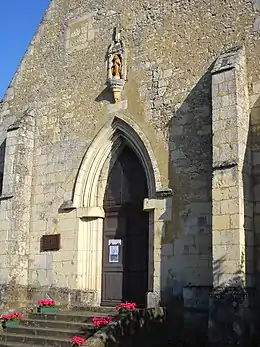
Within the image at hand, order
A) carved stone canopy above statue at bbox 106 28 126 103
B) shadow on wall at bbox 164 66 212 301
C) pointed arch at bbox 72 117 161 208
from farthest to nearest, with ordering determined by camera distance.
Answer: carved stone canopy above statue at bbox 106 28 126 103 → pointed arch at bbox 72 117 161 208 → shadow on wall at bbox 164 66 212 301

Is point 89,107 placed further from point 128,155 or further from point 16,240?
point 16,240

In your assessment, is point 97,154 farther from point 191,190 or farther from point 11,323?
point 11,323

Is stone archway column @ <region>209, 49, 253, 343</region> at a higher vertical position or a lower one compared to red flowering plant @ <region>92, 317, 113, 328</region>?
higher

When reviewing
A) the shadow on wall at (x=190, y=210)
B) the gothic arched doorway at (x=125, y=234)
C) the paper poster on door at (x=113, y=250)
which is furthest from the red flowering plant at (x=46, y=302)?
the shadow on wall at (x=190, y=210)

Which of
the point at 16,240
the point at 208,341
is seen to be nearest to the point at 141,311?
the point at 208,341

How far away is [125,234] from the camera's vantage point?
12875 millimetres

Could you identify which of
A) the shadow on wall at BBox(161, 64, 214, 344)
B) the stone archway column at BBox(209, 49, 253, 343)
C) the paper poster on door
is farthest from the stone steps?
the stone archway column at BBox(209, 49, 253, 343)

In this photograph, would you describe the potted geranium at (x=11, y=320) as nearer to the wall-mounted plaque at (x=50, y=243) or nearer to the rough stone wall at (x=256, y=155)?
the wall-mounted plaque at (x=50, y=243)

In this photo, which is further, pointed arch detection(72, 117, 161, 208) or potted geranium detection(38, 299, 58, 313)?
pointed arch detection(72, 117, 161, 208)

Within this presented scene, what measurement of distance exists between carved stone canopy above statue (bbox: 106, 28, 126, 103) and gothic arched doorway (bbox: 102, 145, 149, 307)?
1374 millimetres

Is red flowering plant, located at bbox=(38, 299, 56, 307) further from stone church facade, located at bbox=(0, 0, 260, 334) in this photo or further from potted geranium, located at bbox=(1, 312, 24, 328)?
potted geranium, located at bbox=(1, 312, 24, 328)

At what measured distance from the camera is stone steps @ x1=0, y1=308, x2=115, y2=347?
35.6 feet

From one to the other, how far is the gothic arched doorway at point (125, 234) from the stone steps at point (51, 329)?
0.90 meters

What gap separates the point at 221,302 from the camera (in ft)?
31.7
